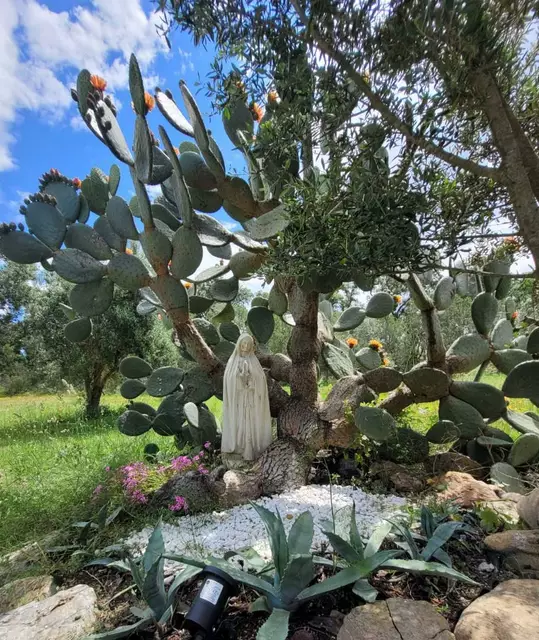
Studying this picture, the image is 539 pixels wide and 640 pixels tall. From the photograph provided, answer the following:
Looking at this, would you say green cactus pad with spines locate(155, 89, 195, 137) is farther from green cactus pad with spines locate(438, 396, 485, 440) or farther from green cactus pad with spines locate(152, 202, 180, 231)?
green cactus pad with spines locate(438, 396, 485, 440)

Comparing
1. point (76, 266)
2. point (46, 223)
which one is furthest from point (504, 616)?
point (46, 223)

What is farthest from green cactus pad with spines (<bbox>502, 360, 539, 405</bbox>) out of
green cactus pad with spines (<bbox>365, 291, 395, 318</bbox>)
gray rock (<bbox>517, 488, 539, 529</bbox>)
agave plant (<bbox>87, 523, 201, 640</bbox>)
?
agave plant (<bbox>87, 523, 201, 640</bbox>)

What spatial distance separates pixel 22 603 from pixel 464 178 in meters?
3.25

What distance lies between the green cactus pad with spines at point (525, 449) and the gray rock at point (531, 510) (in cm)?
122

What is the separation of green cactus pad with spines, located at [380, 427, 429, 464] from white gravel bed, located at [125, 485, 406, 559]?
588 mm

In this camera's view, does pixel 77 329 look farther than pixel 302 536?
Yes

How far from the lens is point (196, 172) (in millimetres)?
3201

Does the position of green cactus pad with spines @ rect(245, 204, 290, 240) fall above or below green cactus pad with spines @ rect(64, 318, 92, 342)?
above

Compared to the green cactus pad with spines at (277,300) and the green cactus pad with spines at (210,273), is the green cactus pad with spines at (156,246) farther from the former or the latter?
the green cactus pad with spines at (277,300)

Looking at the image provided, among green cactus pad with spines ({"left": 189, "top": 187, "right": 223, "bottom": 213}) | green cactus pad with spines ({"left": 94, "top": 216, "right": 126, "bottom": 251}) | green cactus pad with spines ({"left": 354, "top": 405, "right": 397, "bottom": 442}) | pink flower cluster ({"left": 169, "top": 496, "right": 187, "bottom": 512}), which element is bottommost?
pink flower cluster ({"left": 169, "top": 496, "right": 187, "bottom": 512})

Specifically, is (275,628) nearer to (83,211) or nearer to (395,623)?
(395,623)

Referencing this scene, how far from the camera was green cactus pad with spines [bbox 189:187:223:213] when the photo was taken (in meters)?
3.39

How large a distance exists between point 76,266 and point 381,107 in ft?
8.09

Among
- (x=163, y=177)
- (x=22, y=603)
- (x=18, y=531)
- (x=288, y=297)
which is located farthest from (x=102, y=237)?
(x=22, y=603)
